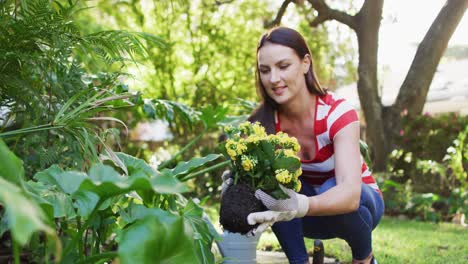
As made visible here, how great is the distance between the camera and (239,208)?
1.92m

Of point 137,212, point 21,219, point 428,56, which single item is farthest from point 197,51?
point 21,219

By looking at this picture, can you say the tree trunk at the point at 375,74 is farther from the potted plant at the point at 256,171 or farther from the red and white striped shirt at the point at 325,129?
the potted plant at the point at 256,171

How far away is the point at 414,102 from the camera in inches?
254

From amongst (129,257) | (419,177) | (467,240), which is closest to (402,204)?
(419,177)

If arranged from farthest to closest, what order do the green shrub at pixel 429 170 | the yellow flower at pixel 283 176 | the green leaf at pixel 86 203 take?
the green shrub at pixel 429 170 < the yellow flower at pixel 283 176 < the green leaf at pixel 86 203

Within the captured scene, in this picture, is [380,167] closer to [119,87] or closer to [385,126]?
[385,126]

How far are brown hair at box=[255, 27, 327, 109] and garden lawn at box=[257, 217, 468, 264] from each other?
1120 millimetres

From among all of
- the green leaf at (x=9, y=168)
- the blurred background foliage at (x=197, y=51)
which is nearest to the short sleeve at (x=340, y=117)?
the green leaf at (x=9, y=168)

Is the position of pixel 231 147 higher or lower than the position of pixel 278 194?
higher

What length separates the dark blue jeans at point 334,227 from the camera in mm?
2377

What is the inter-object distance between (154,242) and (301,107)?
128 centimetres

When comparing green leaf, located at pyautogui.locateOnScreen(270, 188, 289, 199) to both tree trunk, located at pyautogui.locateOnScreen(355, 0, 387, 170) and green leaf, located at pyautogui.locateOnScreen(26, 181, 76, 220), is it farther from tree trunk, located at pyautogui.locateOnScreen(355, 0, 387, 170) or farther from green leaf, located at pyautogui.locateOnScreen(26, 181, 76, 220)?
tree trunk, located at pyautogui.locateOnScreen(355, 0, 387, 170)

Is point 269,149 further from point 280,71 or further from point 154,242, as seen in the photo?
point 154,242

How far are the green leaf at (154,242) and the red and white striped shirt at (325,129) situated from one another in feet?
3.54
